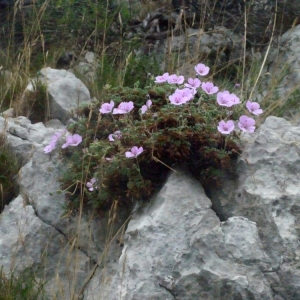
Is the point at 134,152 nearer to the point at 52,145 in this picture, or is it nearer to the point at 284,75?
the point at 52,145

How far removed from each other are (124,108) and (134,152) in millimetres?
388

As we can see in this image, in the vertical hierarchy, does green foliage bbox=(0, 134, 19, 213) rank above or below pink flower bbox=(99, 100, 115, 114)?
below

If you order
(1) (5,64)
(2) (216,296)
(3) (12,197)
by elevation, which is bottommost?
(1) (5,64)

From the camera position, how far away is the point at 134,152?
3135 mm

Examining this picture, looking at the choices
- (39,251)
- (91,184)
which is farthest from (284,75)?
(39,251)

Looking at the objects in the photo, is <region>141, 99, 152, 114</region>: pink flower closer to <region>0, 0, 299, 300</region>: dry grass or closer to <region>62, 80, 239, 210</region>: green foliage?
<region>62, 80, 239, 210</region>: green foliage

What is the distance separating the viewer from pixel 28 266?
338cm

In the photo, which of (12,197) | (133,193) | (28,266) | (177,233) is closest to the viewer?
(177,233)

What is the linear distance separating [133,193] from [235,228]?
57 centimetres

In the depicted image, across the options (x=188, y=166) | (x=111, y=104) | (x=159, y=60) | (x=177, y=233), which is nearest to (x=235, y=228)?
(x=177, y=233)

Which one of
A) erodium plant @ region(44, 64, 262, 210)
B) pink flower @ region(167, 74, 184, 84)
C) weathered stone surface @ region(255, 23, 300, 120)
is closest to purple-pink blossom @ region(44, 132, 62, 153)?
erodium plant @ region(44, 64, 262, 210)

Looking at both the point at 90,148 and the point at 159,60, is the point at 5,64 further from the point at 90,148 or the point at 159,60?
the point at 90,148

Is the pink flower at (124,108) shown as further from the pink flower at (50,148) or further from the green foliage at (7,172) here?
the green foliage at (7,172)

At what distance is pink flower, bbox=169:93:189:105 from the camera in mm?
3252
